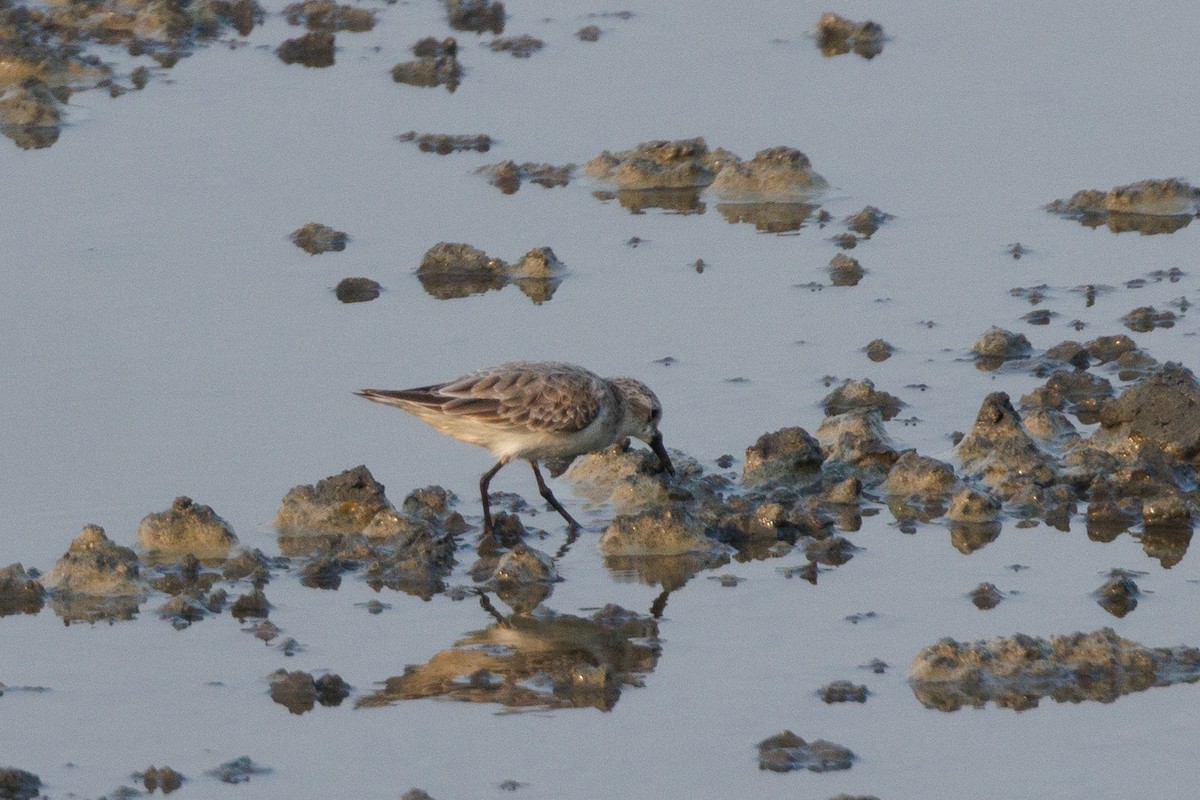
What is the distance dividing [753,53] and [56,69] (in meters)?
5.90

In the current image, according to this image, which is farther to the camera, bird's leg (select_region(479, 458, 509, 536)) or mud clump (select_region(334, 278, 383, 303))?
mud clump (select_region(334, 278, 383, 303))

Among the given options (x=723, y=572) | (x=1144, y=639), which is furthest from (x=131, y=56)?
(x=1144, y=639)

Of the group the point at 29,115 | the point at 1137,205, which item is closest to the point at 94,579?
the point at 1137,205

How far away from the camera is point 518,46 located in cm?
1870

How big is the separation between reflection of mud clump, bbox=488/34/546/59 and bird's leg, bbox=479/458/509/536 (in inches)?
343

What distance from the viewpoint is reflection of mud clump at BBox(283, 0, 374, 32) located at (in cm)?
1972

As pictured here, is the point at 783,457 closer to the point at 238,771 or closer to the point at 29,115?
the point at 238,771

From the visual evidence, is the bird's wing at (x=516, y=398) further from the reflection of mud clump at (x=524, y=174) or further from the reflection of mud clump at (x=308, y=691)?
the reflection of mud clump at (x=524, y=174)

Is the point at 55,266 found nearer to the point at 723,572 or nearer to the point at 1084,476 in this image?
the point at 723,572

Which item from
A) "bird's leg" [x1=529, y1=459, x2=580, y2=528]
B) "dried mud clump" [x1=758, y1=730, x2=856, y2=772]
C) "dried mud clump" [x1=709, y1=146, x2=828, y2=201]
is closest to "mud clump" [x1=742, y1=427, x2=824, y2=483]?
"bird's leg" [x1=529, y1=459, x2=580, y2=528]

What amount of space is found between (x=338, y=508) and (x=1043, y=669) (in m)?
3.51

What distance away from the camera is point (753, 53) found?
1841 cm

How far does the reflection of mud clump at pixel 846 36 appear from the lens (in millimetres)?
18344

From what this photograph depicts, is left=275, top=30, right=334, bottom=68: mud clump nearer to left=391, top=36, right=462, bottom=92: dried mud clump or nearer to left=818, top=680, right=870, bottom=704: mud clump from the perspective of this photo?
left=391, top=36, right=462, bottom=92: dried mud clump
